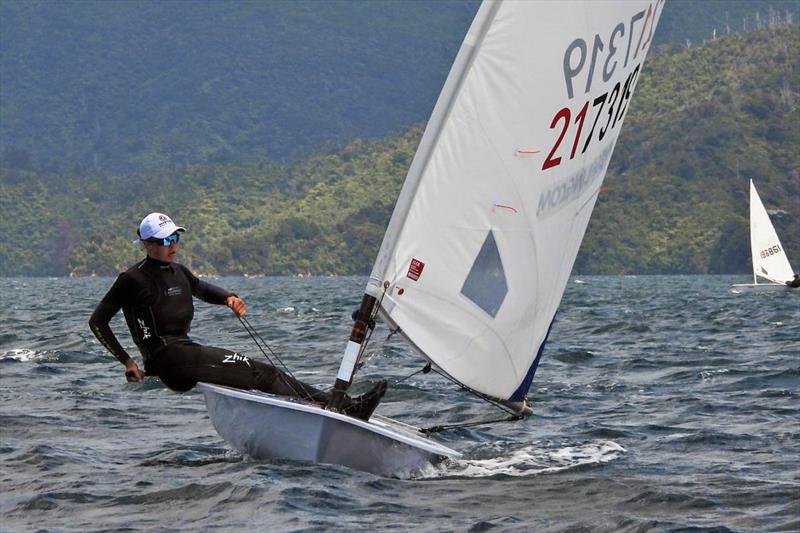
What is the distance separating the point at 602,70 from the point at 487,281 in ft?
5.83

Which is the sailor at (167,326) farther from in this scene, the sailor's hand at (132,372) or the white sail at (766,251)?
the white sail at (766,251)

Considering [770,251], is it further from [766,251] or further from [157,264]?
[157,264]

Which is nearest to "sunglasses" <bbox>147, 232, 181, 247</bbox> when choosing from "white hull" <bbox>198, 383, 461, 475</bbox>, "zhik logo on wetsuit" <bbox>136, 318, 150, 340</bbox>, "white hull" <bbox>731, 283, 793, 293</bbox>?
"zhik logo on wetsuit" <bbox>136, 318, 150, 340</bbox>

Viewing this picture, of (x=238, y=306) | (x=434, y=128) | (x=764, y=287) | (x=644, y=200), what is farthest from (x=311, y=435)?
(x=644, y=200)

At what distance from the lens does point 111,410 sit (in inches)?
628

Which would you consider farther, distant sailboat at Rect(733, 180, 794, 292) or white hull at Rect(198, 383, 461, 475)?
distant sailboat at Rect(733, 180, 794, 292)

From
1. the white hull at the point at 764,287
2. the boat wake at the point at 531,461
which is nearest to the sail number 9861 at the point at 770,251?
the white hull at the point at 764,287

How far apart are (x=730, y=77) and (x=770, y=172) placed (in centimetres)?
2821

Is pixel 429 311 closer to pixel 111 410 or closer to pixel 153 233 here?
pixel 153 233

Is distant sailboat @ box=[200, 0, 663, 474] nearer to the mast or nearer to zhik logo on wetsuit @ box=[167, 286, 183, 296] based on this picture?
the mast

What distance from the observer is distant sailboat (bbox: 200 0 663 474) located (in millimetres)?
10969

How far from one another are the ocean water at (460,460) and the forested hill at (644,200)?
122022 mm

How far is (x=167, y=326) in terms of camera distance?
1182cm

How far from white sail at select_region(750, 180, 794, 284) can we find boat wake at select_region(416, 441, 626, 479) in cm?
4235
